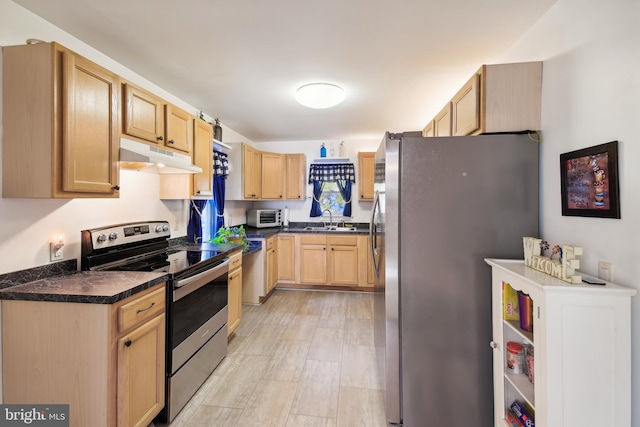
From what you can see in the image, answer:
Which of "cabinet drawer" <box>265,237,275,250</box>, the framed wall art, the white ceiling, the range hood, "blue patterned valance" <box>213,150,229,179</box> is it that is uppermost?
the white ceiling

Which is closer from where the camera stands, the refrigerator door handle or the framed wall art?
the framed wall art

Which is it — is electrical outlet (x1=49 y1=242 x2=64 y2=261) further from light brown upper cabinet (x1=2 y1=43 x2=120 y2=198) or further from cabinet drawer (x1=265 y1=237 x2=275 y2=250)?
cabinet drawer (x1=265 y1=237 x2=275 y2=250)

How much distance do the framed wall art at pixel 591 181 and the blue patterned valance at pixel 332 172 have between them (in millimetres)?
3370

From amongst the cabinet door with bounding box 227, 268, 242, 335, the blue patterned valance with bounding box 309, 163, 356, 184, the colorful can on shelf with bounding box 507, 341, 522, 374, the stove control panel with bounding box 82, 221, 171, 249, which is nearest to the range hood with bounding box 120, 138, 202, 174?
the stove control panel with bounding box 82, 221, 171, 249

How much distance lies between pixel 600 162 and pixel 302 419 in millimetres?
2105

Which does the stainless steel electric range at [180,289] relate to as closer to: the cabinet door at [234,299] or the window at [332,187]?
the cabinet door at [234,299]

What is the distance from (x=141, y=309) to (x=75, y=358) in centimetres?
32

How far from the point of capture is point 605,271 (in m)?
1.15

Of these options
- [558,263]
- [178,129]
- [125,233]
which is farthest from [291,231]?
[558,263]

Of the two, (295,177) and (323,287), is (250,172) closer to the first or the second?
(295,177)

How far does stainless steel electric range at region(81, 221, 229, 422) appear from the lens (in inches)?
66.6

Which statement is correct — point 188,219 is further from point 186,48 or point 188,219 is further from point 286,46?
point 286,46

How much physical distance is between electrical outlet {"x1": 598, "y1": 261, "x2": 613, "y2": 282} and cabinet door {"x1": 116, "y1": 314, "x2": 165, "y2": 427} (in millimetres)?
2228

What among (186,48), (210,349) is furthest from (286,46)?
(210,349)
